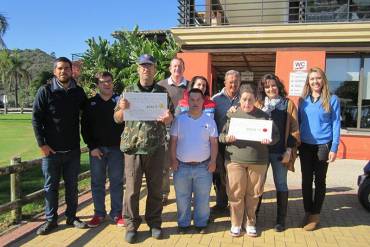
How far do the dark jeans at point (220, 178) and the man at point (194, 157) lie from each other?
0.37 meters

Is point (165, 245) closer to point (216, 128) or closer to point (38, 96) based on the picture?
point (216, 128)

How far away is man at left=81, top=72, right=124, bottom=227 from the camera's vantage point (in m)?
5.49

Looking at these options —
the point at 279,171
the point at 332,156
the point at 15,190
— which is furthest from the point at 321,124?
the point at 15,190

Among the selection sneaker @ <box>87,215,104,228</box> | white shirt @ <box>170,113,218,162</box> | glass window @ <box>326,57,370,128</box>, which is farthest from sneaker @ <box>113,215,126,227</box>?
glass window @ <box>326,57,370,128</box>

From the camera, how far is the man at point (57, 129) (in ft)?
17.0

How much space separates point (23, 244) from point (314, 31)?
30.3ft

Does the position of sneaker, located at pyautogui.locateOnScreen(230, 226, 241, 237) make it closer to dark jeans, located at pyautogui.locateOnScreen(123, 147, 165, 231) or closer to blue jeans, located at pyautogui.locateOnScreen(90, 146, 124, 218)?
dark jeans, located at pyautogui.locateOnScreen(123, 147, 165, 231)

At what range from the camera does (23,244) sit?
500 cm

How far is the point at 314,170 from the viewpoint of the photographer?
5590mm

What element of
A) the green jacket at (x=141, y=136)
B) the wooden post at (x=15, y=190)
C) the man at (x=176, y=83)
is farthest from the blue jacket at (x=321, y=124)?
the wooden post at (x=15, y=190)

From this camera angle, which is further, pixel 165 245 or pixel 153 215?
pixel 153 215

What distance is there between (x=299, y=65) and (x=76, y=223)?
8.12m

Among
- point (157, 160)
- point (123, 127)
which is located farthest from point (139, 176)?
point (123, 127)

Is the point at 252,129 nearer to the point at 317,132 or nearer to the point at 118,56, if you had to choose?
the point at 317,132
